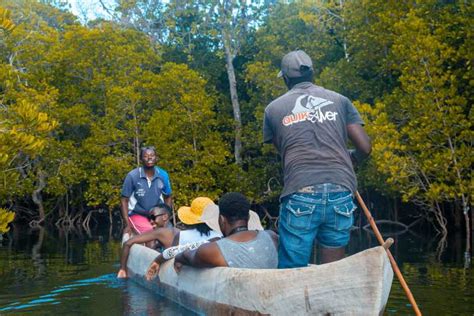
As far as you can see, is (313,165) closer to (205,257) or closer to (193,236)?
(205,257)

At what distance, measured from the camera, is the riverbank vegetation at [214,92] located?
1789cm

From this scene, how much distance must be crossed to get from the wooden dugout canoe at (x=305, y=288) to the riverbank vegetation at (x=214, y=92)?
479 inches

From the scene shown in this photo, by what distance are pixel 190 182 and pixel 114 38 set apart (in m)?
5.91

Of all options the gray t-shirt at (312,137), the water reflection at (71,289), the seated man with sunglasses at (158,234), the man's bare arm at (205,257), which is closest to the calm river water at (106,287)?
the water reflection at (71,289)

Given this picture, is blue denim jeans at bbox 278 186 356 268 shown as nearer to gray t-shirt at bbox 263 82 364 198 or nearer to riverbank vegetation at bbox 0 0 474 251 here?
gray t-shirt at bbox 263 82 364 198

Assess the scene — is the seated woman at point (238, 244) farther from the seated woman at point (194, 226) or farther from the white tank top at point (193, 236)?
the white tank top at point (193, 236)

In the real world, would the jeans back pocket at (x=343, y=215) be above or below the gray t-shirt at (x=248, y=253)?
above

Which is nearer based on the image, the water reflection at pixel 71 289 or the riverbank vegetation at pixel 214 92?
the water reflection at pixel 71 289

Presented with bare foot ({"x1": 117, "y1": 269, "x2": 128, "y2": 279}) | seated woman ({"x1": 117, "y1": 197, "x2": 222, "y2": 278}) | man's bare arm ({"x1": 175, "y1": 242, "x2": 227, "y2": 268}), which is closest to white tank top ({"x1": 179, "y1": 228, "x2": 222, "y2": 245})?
seated woman ({"x1": 117, "y1": 197, "x2": 222, "y2": 278})

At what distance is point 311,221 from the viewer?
4648 mm

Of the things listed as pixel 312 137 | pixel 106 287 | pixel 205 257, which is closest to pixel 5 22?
pixel 106 287

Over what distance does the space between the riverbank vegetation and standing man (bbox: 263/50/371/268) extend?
1254cm

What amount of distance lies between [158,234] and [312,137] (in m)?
3.64

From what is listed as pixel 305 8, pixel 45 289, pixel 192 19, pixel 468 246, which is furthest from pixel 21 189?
pixel 45 289
